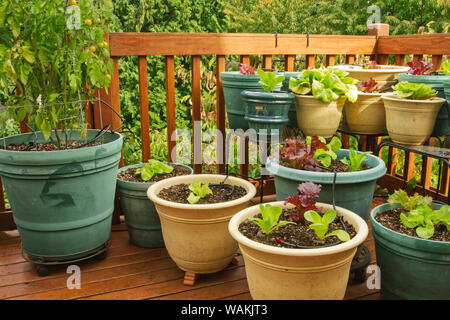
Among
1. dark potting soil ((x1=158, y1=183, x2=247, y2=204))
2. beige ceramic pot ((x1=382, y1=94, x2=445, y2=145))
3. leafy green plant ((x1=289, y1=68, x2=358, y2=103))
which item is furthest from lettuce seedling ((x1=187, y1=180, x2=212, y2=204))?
beige ceramic pot ((x1=382, y1=94, x2=445, y2=145))

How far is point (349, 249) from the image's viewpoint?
4.32 feet

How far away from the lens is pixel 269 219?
1.48 meters

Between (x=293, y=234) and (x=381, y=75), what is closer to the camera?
(x=293, y=234)

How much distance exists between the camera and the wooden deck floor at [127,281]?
1.79m

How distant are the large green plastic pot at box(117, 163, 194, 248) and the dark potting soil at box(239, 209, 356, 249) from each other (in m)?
0.71

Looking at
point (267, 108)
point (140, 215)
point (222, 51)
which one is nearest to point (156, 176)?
point (140, 215)

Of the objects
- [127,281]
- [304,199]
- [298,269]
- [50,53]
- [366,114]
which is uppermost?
[50,53]

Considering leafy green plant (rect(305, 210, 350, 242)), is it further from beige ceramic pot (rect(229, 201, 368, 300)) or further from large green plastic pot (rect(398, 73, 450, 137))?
large green plastic pot (rect(398, 73, 450, 137))

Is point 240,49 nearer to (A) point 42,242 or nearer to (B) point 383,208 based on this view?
(B) point 383,208

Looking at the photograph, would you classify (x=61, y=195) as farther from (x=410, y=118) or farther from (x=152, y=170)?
(x=410, y=118)

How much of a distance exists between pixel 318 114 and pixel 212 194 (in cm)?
63

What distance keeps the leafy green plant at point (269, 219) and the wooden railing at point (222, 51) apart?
1124 millimetres

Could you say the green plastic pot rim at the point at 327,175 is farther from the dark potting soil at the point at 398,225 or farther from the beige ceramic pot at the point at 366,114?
the beige ceramic pot at the point at 366,114
